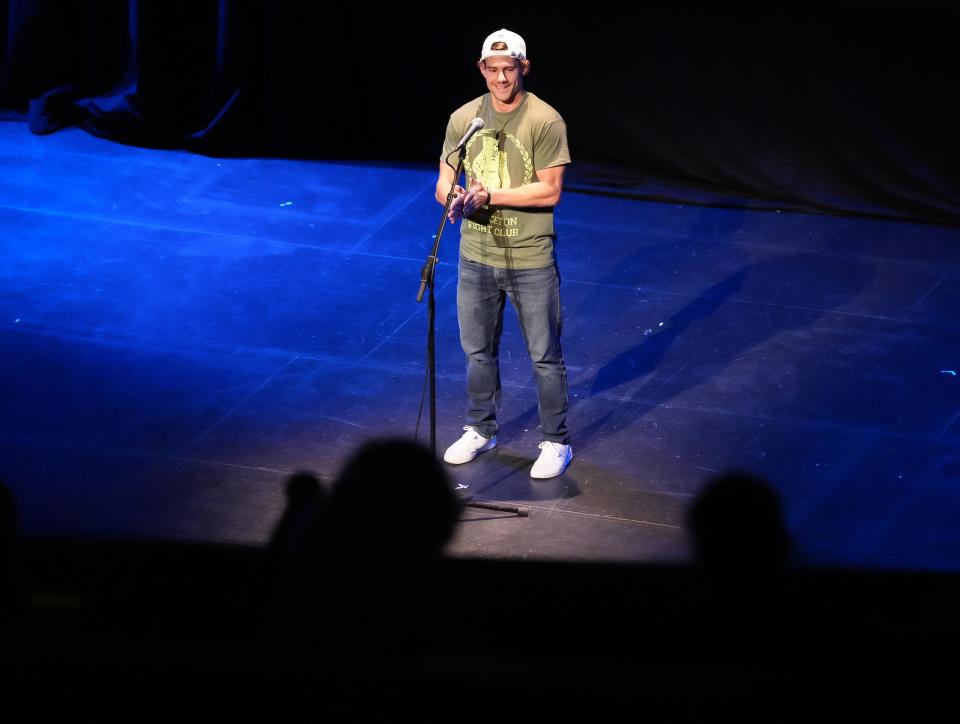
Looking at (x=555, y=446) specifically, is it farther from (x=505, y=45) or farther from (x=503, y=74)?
(x=505, y=45)

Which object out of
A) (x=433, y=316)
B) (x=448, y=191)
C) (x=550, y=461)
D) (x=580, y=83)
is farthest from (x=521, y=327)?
(x=580, y=83)

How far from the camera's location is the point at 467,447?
20.0 feet

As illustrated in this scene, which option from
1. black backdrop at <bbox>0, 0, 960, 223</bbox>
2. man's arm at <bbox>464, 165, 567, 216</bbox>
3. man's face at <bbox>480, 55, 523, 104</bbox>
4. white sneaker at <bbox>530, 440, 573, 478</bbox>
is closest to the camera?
man's face at <bbox>480, 55, 523, 104</bbox>

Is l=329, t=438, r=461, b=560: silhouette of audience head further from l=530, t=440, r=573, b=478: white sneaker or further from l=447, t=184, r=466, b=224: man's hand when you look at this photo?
l=530, t=440, r=573, b=478: white sneaker

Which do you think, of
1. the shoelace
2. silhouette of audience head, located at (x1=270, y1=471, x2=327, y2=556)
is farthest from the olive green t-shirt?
silhouette of audience head, located at (x1=270, y1=471, x2=327, y2=556)

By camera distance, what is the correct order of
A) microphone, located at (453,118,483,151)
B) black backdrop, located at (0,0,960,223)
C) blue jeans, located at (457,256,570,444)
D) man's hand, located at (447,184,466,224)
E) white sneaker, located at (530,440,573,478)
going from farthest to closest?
black backdrop, located at (0,0,960,223)
white sneaker, located at (530,440,573,478)
blue jeans, located at (457,256,570,444)
man's hand, located at (447,184,466,224)
microphone, located at (453,118,483,151)

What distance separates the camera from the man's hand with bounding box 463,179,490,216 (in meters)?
5.18

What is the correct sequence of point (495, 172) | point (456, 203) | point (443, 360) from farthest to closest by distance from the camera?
1. point (443, 360)
2. point (495, 172)
3. point (456, 203)

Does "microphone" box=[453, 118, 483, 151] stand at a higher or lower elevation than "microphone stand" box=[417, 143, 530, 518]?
higher

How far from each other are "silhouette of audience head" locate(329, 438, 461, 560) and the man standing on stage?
3007mm

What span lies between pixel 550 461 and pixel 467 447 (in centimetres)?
41

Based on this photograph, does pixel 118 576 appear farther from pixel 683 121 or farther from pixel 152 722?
pixel 683 121

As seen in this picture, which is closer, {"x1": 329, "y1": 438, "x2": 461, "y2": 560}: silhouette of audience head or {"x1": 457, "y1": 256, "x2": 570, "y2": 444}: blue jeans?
{"x1": 329, "y1": 438, "x2": 461, "y2": 560}: silhouette of audience head

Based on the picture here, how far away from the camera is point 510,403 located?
6.68 metres
